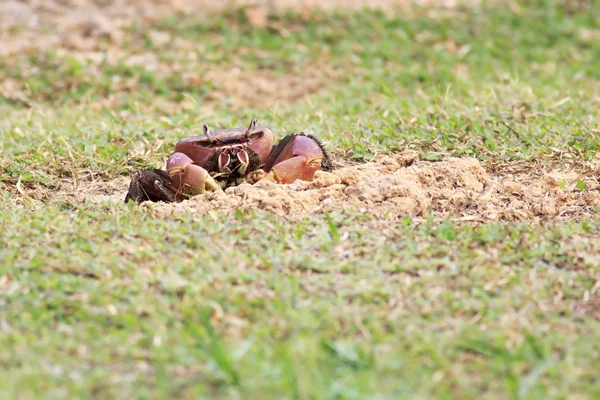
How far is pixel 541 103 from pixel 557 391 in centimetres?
394

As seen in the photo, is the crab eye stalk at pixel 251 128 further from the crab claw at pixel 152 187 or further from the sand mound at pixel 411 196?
the crab claw at pixel 152 187

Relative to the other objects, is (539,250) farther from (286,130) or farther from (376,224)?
(286,130)

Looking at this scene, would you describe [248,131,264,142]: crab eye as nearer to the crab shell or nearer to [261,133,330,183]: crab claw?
the crab shell

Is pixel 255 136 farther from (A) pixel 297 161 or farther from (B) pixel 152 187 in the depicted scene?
(B) pixel 152 187

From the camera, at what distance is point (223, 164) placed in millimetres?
4930

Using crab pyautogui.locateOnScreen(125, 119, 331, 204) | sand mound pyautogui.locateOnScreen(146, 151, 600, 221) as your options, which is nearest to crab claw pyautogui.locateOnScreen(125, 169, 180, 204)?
crab pyautogui.locateOnScreen(125, 119, 331, 204)

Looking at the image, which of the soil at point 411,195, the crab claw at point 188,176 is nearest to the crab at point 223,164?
the crab claw at point 188,176

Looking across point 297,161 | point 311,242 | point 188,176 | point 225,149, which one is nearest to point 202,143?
point 225,149

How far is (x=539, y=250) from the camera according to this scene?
401 centimetres

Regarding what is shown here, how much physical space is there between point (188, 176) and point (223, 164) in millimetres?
244

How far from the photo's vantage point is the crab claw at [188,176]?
188 inches

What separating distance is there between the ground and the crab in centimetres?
18

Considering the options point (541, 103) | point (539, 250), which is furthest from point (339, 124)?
point (539, 250)

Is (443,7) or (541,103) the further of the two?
(443,7)
